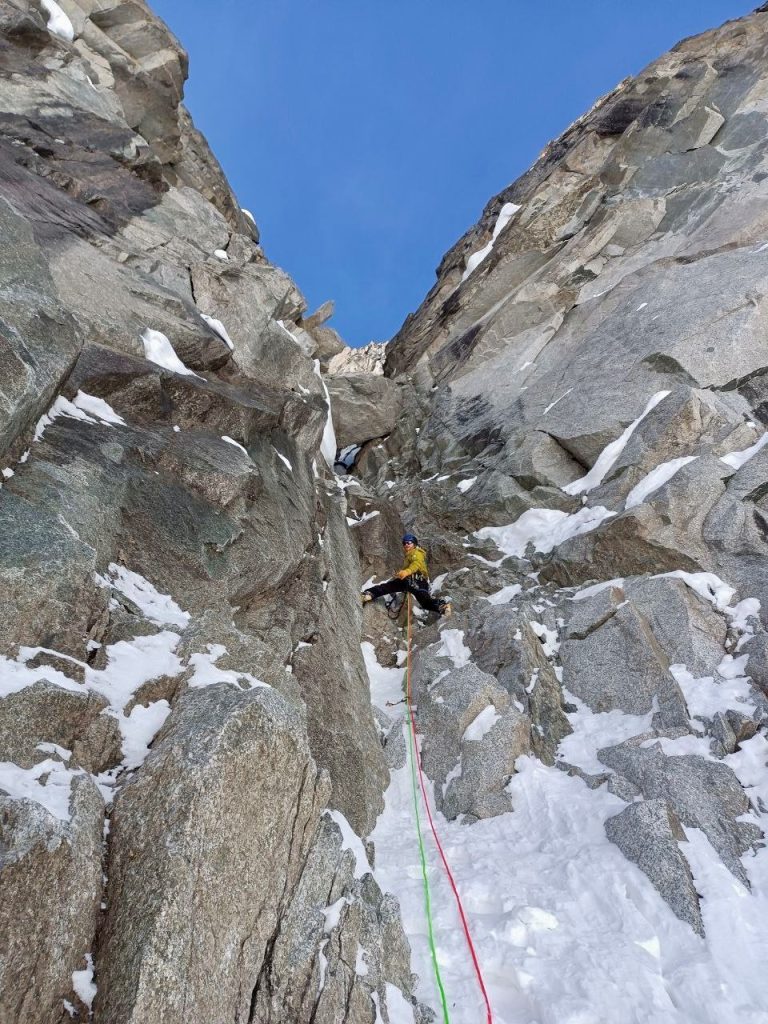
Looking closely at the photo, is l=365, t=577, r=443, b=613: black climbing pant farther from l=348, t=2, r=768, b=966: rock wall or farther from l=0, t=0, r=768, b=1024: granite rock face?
l=348, t=2, r=768, b=966: rock wall

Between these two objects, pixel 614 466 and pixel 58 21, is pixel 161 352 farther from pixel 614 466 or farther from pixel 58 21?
pixel 58 21

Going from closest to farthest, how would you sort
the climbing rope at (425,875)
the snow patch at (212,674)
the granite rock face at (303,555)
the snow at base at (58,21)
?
1. the granite rock face at (303,555)
2. the climbing rope at (425,875)
3. the snow patch at (212,674)
4. the snow at base at (58,21)

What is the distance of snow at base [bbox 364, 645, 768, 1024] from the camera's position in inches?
223

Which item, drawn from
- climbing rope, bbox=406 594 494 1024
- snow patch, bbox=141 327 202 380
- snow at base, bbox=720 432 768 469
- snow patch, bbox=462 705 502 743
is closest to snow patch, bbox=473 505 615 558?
snow at base, bbox=720 432 768 469

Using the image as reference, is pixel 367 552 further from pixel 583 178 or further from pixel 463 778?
pixel 583 178

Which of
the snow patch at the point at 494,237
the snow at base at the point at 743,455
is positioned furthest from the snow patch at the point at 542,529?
the snow patch at the point at 494,237

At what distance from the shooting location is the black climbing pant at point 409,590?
14.0 metres

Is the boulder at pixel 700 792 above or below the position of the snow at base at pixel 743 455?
below

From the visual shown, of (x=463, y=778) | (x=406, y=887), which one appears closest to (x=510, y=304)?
(x=463, y=778)

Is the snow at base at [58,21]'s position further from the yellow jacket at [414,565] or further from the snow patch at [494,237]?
the yellow jacket at [414,565]

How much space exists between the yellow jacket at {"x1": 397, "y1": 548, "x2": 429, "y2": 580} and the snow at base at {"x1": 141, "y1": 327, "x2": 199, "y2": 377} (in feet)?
20.3

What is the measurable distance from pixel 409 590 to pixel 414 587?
0.57ft

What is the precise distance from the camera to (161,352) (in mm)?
12211

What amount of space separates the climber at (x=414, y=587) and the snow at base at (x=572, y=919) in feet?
17.6
